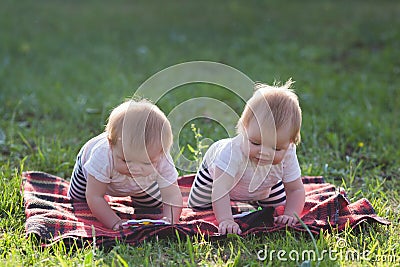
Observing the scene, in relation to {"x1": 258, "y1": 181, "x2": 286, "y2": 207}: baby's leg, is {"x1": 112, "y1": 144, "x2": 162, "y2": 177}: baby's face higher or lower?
higher

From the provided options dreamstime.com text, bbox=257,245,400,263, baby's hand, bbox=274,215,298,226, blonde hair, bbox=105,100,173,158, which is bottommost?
dreamstime.com text, bbox=257,245,400,263

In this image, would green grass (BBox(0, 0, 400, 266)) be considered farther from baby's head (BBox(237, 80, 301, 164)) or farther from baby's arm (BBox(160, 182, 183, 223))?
baby's head (BBox(237, 80, 301, 164))

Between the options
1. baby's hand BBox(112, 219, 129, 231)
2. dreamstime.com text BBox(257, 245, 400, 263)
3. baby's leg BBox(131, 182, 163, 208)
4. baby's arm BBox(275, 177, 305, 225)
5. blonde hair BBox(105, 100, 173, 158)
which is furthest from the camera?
baby's leg BBox(131, 182, 163, 208)

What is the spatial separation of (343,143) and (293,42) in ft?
11.0

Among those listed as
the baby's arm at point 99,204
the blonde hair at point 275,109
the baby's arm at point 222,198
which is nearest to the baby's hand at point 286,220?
the baby's arm at point 222,198

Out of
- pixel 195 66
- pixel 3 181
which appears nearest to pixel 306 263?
pixel 3 181

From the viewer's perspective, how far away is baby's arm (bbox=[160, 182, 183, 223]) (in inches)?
112

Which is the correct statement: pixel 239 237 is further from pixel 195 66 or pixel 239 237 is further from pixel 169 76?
pixel 195 66

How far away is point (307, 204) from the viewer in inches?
119

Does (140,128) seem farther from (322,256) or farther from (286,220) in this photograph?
(322,256)

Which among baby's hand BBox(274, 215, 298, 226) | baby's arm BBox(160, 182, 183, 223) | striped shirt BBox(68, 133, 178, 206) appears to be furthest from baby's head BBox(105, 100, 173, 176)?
baby's hand BBox(274, 215, 298, 226)

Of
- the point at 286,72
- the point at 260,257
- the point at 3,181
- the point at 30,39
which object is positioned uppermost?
the point at 30,39

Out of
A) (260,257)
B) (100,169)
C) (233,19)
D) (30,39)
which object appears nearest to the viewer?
(260,257)

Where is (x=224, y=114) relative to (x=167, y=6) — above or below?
below
